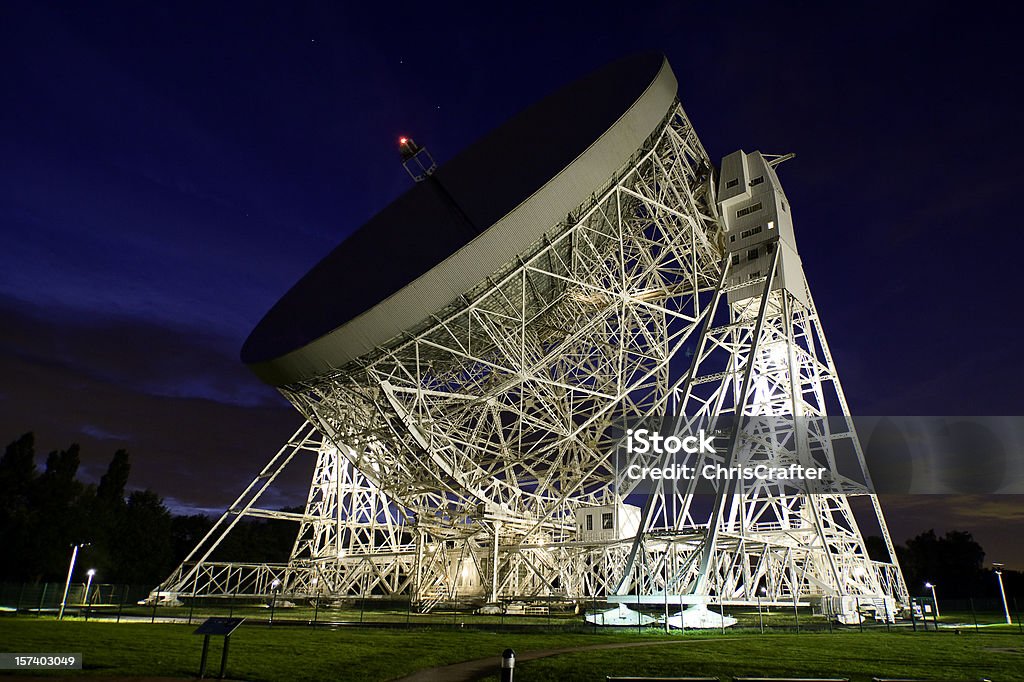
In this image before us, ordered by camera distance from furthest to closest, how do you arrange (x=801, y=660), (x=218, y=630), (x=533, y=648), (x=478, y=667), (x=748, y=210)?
(x=748, y=210) → (x=533, y=648) → (x=801, y=660) → (x=478, y=667) → (x=218, y=630)

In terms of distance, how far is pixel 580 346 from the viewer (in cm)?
2569

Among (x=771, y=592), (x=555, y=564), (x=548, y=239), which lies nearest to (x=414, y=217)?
(x=548, y=239)

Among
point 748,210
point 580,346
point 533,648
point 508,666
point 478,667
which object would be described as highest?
point 748,210

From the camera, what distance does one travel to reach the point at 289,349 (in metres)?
19.8

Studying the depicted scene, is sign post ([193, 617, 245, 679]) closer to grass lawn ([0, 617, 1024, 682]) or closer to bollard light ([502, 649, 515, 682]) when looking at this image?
grass lawn ([0, 617, 1024, 682])

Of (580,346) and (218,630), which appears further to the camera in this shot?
(580,346)

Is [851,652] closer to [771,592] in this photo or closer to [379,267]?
[771,592]

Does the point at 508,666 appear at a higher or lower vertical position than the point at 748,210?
lower

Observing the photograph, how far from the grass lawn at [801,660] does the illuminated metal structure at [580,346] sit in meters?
3.73

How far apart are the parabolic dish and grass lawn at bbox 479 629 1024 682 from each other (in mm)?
9730

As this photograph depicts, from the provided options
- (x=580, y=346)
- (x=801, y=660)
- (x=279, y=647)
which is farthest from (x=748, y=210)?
(x=279, y=647)

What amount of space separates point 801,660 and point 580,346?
1516 centimetres

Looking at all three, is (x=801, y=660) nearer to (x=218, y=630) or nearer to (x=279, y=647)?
(x=218, y=630)

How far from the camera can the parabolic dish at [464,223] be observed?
1830cm
